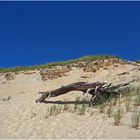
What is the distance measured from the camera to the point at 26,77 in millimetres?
26062

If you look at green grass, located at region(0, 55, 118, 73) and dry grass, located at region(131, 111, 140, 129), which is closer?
dry grass, located at region(131, 111, 140, 129)

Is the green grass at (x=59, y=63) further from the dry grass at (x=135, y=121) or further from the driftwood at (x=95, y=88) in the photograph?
the dry grass at (x=135, y=121)

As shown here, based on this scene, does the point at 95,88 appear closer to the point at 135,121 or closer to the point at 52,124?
the point at 52,124

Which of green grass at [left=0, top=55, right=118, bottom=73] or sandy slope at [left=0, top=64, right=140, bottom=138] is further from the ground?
green grass at [left=0, top=55, right=118, bottom=73]

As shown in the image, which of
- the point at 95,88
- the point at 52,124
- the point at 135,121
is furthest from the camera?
the point at 95,88

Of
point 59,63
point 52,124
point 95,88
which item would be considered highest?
point 59,63

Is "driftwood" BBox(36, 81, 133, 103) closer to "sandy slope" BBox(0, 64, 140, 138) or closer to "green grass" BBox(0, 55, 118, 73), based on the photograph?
"sandy slope" BBox(0, 64, 140, 138)

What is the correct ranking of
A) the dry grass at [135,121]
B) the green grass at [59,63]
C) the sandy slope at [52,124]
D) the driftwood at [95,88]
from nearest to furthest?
the sandy slope at [52,124] → the dry grass at [135,121] → the driftwood at [95,88] → the green grass at [59,63]

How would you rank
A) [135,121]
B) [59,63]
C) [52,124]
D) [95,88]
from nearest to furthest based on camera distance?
[135,121] < [52,124] < [95,88] < [59,63]

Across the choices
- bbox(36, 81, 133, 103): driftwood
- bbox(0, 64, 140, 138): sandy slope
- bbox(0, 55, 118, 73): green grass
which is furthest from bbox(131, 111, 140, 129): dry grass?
bbox(0, 55, 118, 73): green grass

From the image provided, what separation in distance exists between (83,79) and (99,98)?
893 cm

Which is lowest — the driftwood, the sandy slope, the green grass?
the sandy slope

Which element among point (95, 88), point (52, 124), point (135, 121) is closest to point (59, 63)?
point (95, 88)

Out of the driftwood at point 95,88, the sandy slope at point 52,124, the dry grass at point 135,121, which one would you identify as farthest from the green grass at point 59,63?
the dry grass at point 135,121
